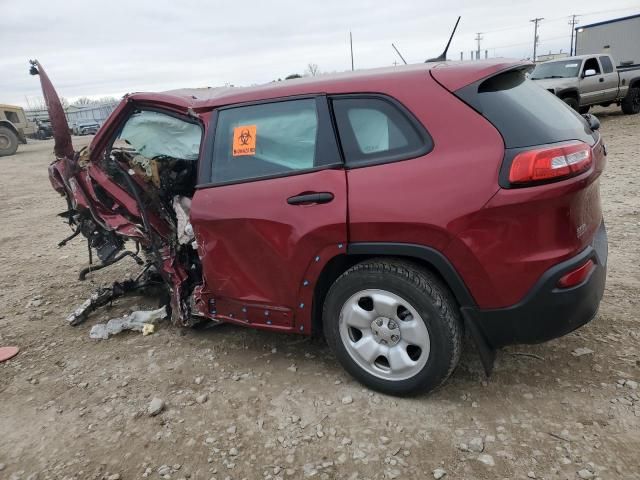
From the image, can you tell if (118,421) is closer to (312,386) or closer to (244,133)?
(312,386)

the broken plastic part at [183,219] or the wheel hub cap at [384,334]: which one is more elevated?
the broken plastic part at [183,219]

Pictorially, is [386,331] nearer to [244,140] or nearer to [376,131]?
[376,131]

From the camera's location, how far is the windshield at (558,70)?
44.2 ft

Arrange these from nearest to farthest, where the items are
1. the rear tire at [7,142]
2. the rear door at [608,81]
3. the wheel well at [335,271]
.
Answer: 1. the wheel well at [335,271]
2. the rear door at [608,81]
3. the rear tire at [7,142]

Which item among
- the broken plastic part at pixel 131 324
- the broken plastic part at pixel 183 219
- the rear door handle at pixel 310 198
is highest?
the rear door handle at pixel 310 198

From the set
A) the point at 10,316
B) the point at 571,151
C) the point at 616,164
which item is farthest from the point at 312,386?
the point at 616,164

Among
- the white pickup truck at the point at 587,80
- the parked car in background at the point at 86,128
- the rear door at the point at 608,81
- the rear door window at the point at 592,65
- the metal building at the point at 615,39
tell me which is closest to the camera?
the white pickup truck at the point at 587,80

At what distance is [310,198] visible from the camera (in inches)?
102

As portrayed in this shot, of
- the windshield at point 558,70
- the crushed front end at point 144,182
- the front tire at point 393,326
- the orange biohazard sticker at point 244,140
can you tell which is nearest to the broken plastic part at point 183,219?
the crushed front end at point 144,182

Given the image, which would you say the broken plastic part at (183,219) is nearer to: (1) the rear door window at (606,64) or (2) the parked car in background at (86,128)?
(1) the rear door window at (606,64)

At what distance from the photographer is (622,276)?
3861 millimetres

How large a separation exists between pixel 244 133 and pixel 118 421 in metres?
1.80

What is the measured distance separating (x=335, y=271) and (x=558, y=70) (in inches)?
541

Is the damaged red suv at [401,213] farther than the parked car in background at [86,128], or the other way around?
the parked car in background at [86,128]
